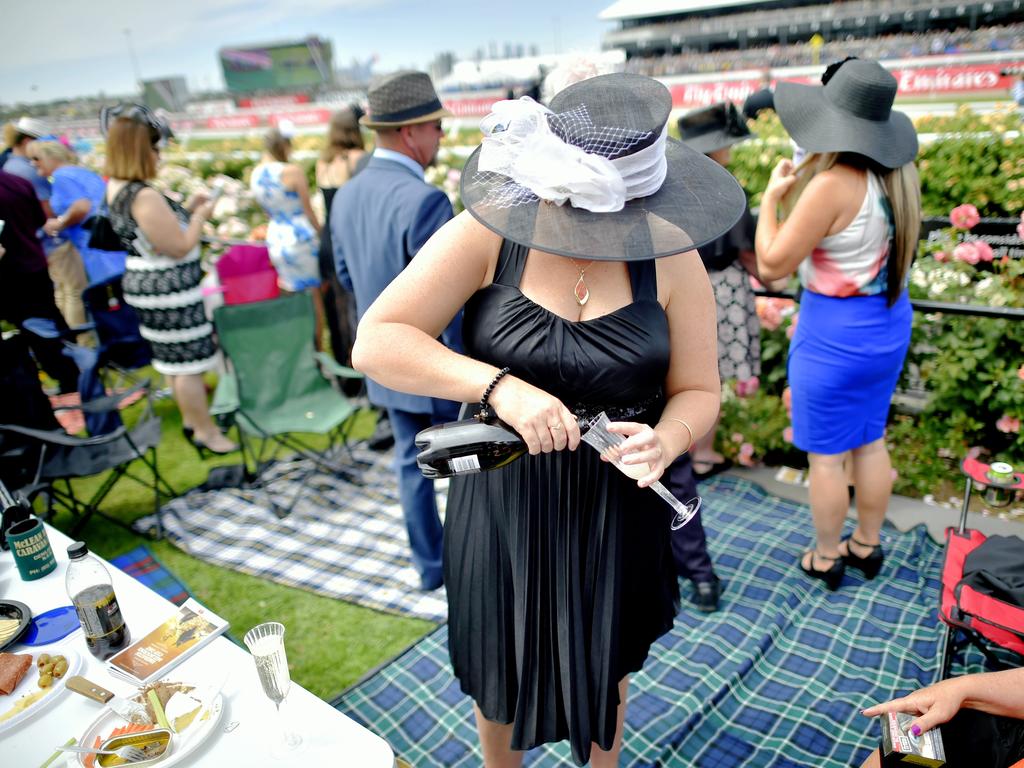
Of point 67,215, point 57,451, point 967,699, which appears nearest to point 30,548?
point 57,451

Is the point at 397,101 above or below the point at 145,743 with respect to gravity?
above

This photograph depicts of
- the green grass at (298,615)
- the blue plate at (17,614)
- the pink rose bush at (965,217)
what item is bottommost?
the green grass at (298,615)

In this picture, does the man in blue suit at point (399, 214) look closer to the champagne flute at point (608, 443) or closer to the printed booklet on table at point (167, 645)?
the printed booklet on table at point (167, 645)

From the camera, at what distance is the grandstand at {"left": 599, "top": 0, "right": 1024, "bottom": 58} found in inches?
1081

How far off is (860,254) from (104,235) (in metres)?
3.60

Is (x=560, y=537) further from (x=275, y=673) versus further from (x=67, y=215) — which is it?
(x=67, y=215)

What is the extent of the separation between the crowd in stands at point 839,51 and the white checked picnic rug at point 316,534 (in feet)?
71.4

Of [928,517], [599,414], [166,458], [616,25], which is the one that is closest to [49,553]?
[599,414]

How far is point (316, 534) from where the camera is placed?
11.3ft

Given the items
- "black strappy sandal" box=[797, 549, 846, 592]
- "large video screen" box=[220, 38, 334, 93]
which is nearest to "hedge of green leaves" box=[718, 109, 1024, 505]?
"black strappy sandal" box=[797, 549, 846, 592]

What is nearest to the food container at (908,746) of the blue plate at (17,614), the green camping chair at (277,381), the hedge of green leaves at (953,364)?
the blue plate at (17,614)

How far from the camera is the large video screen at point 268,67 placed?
162 ft

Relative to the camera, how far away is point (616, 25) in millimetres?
38062

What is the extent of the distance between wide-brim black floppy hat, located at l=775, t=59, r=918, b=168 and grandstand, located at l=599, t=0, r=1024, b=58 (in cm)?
2833
